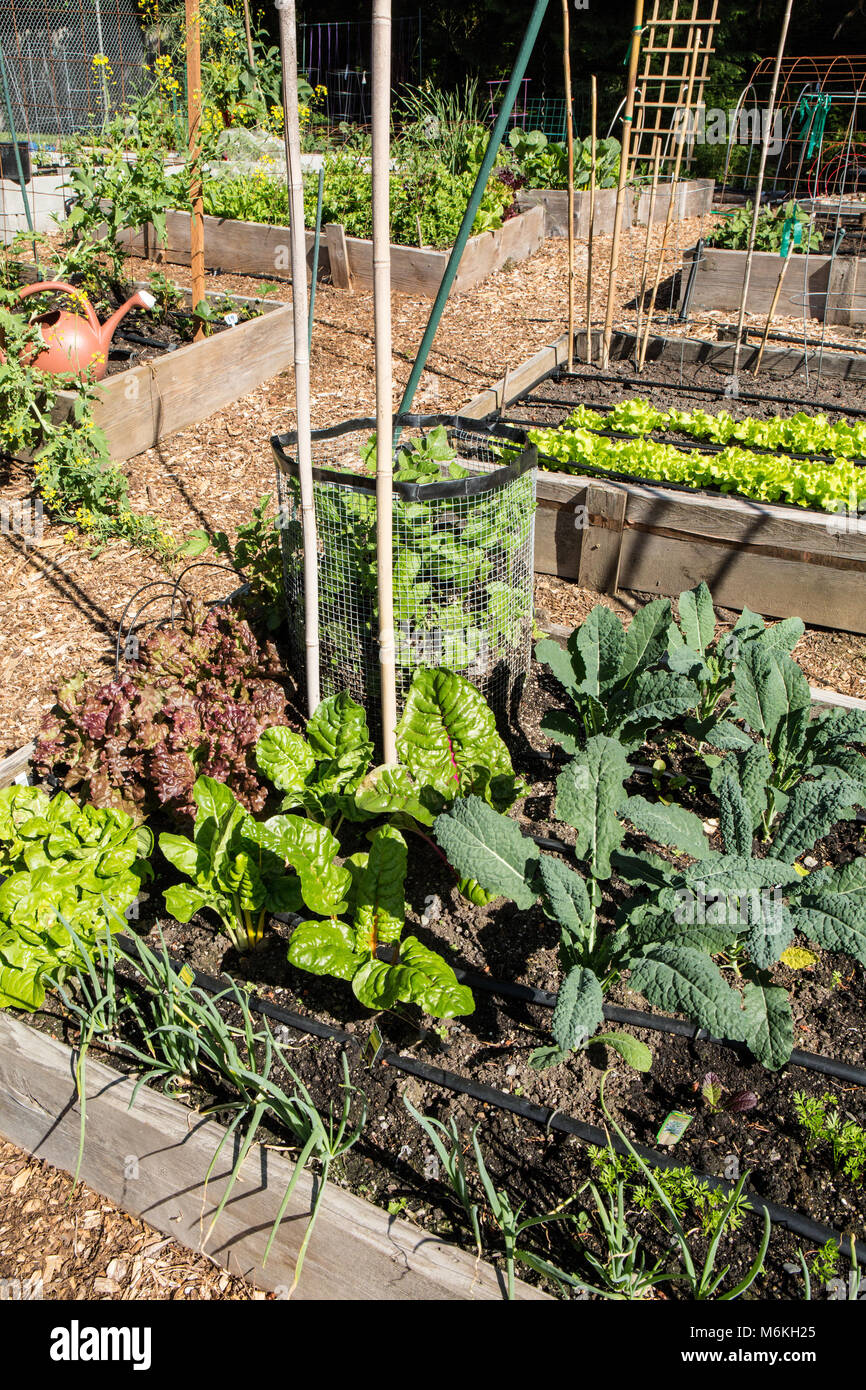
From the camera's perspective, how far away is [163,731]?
2.65 meters

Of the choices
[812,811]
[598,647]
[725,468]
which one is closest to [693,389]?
[725,468]

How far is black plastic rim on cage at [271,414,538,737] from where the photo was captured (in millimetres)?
2803

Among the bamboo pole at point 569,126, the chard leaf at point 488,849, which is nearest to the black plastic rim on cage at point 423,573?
the chard leaf at point 488,849

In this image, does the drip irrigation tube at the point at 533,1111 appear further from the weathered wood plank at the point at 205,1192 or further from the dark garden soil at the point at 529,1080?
the weathered wood plank at the point at 205,1192

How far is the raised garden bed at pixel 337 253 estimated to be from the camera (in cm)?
749

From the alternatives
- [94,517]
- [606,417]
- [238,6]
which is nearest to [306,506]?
[94,517]

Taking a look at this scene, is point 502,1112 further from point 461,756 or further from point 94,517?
point 94,517

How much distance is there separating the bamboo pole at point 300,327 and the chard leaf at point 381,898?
0.62 m

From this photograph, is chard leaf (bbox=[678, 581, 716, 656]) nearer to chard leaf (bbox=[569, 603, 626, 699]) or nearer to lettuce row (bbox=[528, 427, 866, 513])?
chard leaf (bbox=[569, 603, 626, 699])

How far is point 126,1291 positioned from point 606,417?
13.8ft

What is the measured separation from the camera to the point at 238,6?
14.4 metres

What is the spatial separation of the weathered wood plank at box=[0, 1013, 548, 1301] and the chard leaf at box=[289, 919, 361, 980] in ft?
1.23

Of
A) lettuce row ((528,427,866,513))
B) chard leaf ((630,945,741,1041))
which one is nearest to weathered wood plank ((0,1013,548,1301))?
chard leaf ((630,945,741,1041))

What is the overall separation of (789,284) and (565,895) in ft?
21.9
